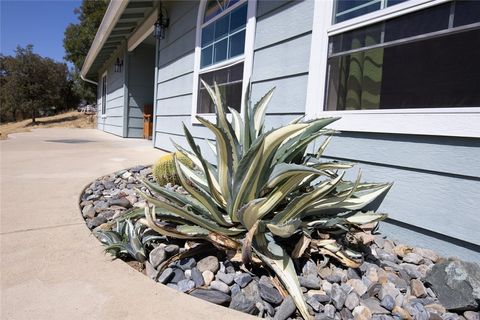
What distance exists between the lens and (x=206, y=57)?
4.97 meters

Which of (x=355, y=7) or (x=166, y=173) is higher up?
(x=355, y=7)

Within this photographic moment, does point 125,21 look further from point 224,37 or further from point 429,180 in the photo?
point 429,180

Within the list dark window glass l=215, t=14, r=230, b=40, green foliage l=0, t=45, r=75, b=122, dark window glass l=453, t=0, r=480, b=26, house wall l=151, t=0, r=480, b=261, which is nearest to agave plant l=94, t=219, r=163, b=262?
house wall l=151, t=0, r=480, b=261

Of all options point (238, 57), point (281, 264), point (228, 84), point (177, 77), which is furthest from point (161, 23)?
point (281, 264)

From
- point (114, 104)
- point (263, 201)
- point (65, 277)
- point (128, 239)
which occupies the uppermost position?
point (114, 104)

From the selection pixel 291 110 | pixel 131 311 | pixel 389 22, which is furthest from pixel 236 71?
pixel 131 311

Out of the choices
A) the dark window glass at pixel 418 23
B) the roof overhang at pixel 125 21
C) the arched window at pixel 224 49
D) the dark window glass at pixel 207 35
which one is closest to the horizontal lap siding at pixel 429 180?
the dark window glass at pixel 418 23

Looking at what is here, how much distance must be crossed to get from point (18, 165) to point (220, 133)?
4414mm

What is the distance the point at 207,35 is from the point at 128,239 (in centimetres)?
379

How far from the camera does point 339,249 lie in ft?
6.02

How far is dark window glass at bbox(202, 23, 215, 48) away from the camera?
482 centimetres

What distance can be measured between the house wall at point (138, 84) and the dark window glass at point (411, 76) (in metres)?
8.58

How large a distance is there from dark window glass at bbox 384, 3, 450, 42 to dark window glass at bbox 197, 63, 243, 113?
2036 millimetres

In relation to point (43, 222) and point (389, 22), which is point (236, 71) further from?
point (43, 222)
